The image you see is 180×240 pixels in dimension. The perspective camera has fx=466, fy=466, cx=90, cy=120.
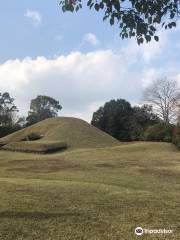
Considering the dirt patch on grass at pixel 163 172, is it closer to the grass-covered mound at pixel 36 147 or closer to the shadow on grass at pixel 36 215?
the shadow on grass at pixel 36 215

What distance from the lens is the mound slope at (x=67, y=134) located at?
130 ft

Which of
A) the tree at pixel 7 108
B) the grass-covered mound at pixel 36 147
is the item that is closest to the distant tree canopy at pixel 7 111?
the tree at pixel 7 108

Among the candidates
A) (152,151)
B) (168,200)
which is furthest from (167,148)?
(168,200)

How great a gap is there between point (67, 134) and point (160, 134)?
28.7 feet

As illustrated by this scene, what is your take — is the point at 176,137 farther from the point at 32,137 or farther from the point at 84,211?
the point at 84,211

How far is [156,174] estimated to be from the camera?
63.4 ft

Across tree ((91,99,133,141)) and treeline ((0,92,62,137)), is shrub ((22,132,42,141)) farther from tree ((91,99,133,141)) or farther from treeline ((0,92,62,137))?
treeline ((0,92,62,137))

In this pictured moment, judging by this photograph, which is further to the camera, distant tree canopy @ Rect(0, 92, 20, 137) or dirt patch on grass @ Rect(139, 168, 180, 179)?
distant tree canopy @ Rect(0, 92, 20, 137)

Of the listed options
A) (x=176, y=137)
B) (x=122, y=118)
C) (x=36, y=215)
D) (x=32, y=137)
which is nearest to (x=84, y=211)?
(x=36, y=215)

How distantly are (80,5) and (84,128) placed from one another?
130 ft

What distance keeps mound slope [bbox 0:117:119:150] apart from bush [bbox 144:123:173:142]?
304 centimetres

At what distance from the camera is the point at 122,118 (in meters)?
59.2

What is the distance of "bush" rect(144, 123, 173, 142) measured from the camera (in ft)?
124

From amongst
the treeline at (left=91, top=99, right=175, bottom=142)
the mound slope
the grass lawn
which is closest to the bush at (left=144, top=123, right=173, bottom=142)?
the mound slope
